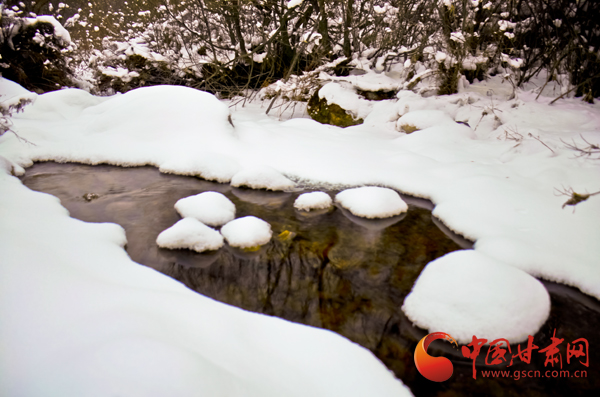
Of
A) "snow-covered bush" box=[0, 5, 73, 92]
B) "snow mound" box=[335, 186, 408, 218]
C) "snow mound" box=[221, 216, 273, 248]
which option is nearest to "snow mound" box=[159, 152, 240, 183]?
"snow mound" box=[221, 216, 273, 248]

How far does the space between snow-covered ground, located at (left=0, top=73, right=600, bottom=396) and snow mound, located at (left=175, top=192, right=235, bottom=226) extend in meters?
0.58

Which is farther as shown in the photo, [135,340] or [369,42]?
[369,42]

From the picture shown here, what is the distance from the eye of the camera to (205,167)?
368 centimetres

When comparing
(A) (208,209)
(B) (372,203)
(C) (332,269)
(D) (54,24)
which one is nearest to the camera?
(C) (332,269)

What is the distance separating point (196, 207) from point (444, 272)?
6.48 feet

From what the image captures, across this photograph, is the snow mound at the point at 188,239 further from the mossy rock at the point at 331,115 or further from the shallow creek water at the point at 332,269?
the mossy rock at the point at 331,115

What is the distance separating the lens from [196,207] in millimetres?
2779

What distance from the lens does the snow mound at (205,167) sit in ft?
11.9

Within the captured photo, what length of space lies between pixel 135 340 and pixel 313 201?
202cm

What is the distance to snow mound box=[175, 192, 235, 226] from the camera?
270cm

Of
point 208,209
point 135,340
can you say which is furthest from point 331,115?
point 135,340

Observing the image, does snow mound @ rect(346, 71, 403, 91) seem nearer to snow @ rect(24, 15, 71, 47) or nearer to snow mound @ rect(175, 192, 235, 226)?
snow mound @ rect(175, 192, 235, 226)

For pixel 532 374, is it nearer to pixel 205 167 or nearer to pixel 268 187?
pixel 268 187

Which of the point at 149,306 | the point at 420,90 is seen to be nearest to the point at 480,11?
the point at 420,90
